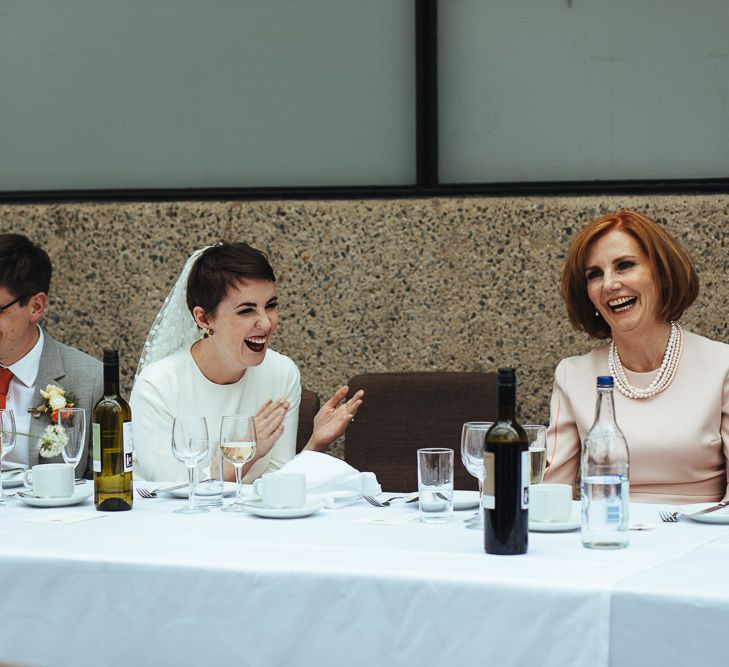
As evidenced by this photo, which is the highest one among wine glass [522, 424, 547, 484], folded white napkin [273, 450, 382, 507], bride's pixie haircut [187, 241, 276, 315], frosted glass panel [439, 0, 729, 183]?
frosted glass panel [439, 0, 729, 183]

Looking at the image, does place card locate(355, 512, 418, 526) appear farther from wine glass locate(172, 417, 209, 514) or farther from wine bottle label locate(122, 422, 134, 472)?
wine bottle label locate(122, 422, 134, 472)

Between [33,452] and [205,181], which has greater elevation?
[205,181]

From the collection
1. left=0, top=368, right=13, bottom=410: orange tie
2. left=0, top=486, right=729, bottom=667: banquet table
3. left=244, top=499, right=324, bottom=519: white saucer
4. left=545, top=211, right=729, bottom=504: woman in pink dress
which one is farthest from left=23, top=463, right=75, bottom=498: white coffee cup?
left=545, top=211, right=729, bottom=504: woman in pink dress

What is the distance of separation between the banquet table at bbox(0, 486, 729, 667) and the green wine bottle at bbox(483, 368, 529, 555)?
4 cm

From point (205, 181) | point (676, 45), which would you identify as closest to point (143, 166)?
point (205, 181)

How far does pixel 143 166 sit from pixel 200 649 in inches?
120

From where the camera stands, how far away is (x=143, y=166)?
462 centimetres

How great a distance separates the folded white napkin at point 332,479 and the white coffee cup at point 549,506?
1.51ft

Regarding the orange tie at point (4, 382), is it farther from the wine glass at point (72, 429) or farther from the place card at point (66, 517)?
the place card at point (66, 517)

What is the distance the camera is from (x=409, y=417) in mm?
3775

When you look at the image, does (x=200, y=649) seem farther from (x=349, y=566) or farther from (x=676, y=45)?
(x=676, y=45)

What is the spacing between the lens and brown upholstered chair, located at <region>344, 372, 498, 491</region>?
3738mm

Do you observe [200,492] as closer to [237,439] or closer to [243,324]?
[237,439]

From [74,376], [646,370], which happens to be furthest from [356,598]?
[74,376]
